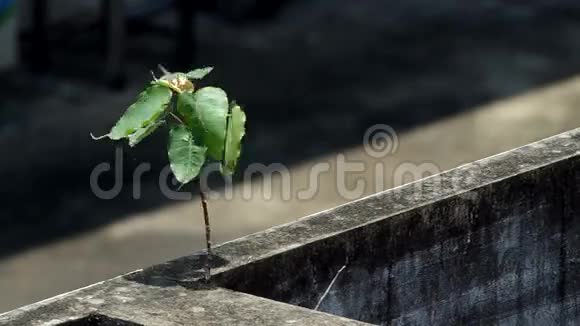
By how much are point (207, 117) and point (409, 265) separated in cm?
97

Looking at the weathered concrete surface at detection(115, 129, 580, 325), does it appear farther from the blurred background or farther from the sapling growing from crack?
the blurred background

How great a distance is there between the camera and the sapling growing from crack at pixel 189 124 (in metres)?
5.46

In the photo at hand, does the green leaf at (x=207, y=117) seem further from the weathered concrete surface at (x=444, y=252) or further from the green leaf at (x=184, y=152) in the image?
the weathered concrete surface at (x=444, y=252)

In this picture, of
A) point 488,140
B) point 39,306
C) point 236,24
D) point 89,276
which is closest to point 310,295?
point 39,306

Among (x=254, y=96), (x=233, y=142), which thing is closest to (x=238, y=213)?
(x=254, y=96)

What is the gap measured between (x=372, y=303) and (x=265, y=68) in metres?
7.83

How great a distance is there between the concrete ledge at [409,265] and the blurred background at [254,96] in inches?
183

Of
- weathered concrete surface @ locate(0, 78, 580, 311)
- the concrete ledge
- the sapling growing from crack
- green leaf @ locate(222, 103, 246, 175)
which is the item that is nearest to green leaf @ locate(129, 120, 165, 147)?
the sapling growing from crack

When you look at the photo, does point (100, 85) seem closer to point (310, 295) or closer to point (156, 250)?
point (156, 250)

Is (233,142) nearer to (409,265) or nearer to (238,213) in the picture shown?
(409,265)

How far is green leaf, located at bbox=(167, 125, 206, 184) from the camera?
546 centimetres

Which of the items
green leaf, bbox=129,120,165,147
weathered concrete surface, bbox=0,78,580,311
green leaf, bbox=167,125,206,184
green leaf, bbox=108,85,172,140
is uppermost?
green leaf, bbox=108,85,172,140

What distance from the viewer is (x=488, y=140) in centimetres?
1259

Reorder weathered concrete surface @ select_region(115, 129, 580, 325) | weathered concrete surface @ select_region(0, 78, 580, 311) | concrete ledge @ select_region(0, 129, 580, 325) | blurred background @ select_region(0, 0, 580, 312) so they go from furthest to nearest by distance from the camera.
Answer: blurred background @ select_region(0, 0, 580, 312), weathered concrete surface @ select_region(0, 78, 580, 311), weathered concrete surface @ select_region(115, 129, 580, 325), concrete ledge @ select_region(0, 129, 580, 325)
